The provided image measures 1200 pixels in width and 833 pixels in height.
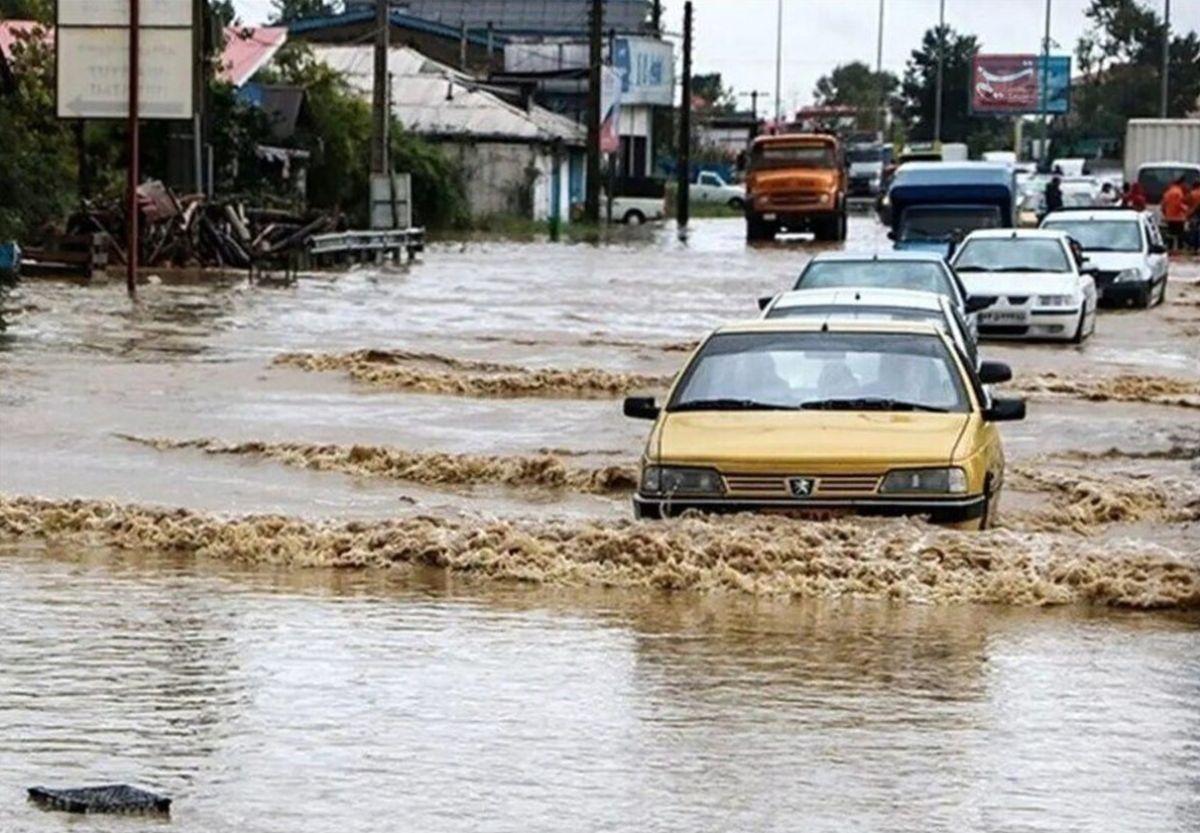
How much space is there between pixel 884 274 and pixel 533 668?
15.7 m

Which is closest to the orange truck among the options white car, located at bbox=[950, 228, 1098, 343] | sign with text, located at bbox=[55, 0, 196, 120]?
sign with text, located at bbox=[55, 0, 196, 120]

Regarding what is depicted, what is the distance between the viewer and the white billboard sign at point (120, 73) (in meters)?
41.4

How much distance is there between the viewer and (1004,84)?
150000 mm

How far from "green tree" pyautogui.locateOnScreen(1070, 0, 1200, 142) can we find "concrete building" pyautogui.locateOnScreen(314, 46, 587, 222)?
61324 millimetres

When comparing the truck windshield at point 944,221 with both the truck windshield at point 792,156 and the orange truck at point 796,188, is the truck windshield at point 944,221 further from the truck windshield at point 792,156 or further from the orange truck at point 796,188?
the truck windshield at point 792,156

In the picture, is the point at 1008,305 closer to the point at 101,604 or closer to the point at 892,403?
the point at 892,403

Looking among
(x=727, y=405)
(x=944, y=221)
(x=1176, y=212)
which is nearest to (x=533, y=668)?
(x=727, y=405)

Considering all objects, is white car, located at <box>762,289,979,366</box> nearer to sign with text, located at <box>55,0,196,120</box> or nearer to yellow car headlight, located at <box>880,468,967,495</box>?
yellow car headlight, located at <box>880,468,967,495</box>

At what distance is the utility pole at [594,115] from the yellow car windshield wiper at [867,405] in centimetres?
6065

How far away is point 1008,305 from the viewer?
33.6 m

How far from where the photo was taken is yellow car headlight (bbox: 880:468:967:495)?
559 inches

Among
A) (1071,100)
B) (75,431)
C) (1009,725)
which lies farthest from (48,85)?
(1071,100)

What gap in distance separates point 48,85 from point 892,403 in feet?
125

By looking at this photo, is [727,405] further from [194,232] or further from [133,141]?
[194,232]
